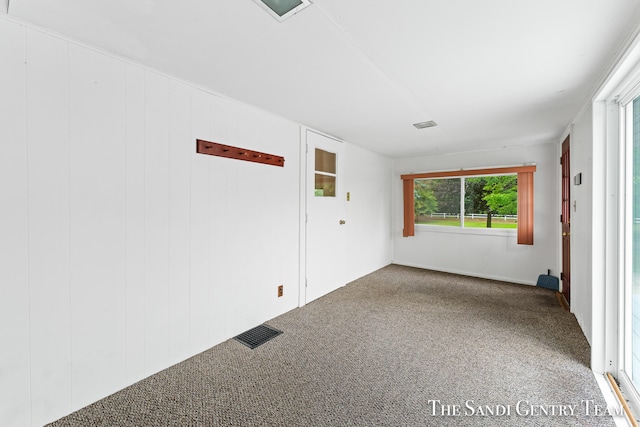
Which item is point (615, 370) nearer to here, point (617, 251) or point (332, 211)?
point (617, 251)

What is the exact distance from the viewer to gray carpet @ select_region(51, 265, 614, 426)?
1644 mm

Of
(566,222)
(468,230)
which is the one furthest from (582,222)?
(468,230)

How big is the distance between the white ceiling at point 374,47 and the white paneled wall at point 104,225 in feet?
0.72

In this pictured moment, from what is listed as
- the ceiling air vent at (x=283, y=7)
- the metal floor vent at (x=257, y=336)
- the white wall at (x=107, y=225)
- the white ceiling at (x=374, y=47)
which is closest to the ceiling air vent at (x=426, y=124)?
the white ceiling at (x=374, y=47)

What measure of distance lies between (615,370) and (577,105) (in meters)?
2.27

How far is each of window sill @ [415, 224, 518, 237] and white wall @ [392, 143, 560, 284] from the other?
0.5 inches

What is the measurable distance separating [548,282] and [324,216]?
3.45 meters

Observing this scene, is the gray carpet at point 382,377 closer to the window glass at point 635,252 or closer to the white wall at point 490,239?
the window glass at point 635,252

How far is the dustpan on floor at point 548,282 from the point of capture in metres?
4.01

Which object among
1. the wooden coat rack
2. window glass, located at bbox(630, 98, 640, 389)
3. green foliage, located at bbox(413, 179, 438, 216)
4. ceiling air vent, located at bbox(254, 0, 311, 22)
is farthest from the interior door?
ceiling air vent, located at bbox(254, 0, 311, 22)

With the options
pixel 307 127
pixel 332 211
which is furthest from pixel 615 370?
pixel 307 127

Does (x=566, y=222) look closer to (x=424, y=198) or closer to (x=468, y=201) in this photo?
(x=468, y=201)

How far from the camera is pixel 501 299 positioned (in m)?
3.67

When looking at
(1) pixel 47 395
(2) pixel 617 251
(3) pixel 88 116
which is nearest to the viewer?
(1) pixel 47 395
